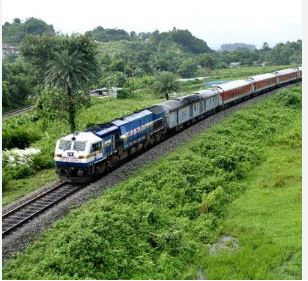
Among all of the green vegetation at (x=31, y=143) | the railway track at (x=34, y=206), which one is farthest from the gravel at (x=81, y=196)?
the green vegetation at (x=31, y=143)

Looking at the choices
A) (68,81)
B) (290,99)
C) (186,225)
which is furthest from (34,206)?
(290,99)

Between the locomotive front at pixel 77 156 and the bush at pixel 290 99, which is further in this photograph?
the bush at pixel 290 99

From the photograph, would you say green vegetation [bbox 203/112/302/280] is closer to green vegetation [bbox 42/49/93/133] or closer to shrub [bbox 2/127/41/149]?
green vegetation [bbox 42/49/93/133]

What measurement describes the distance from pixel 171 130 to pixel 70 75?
1065cm

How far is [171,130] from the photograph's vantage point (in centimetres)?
4403

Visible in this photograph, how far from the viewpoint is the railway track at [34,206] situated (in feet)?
78.1

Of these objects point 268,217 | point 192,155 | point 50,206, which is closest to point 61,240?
point 50,206

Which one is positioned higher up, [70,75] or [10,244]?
[70,75]

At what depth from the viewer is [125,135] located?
3409 cm

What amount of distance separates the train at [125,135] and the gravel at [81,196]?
27.3 inches

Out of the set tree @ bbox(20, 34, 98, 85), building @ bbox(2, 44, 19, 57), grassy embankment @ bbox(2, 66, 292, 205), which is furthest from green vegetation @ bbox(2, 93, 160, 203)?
building @ bbox(2, 44, 19, 57)

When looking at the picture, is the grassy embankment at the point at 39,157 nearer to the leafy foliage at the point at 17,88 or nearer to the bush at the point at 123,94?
the leafy foliage at the point at 17,88

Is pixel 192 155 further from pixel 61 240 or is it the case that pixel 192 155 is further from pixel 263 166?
pixel 61 240

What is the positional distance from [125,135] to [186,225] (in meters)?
10.8
